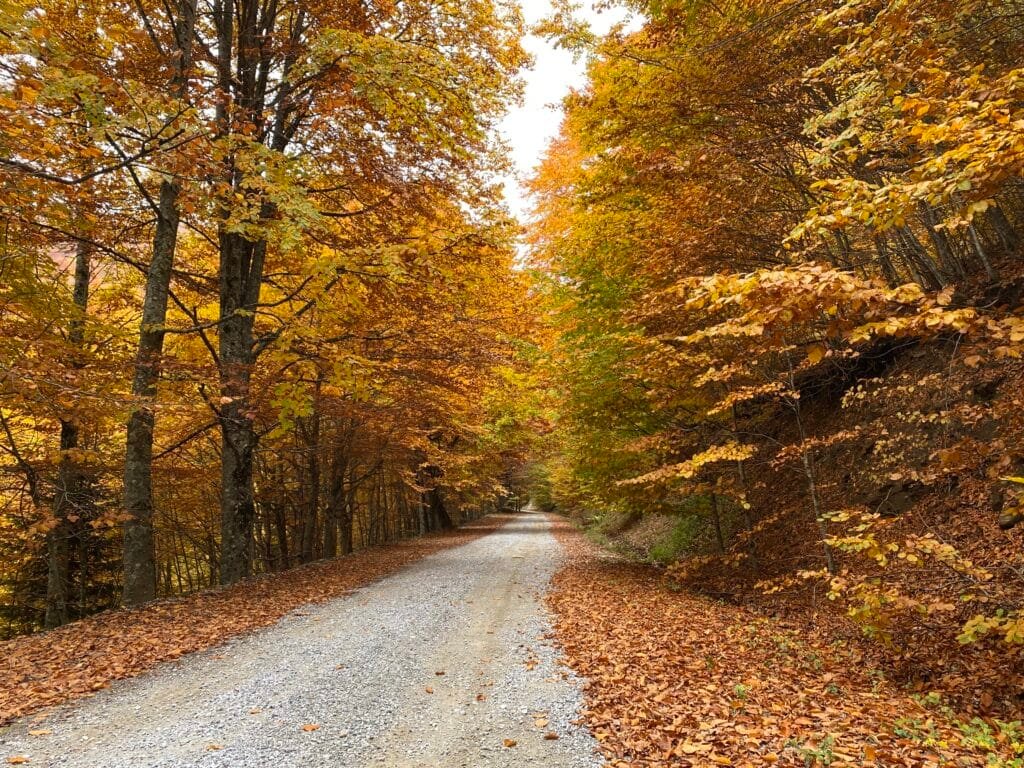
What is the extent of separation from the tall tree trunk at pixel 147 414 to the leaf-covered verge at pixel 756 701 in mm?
7279

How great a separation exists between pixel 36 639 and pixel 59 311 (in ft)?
21.5

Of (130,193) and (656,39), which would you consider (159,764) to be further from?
(656,39)

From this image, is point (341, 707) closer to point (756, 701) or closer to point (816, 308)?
point (756, 701)

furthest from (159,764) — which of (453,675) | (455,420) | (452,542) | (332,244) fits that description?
(452,542)

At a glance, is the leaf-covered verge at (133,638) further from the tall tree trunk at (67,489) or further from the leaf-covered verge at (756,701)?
the leaf-covered verge at (756,701)

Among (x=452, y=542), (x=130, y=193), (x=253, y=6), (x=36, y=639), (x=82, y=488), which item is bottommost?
(x=452, y=542)

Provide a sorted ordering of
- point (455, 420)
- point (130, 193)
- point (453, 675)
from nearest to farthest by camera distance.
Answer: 1. point (453, 675)
2. point (130, 193)
3. point (455, 420)

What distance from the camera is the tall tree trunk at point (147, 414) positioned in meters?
8.92

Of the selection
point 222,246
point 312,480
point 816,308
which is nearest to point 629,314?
point 816,308

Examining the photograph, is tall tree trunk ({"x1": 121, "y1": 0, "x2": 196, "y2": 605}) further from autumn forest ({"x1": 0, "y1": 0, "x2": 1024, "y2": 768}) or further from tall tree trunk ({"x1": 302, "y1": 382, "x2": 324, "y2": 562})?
tall tree trunk ({"x1": 302, "y1": 382, "x2": 324, "y2": 562})

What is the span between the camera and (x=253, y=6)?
10914 mm

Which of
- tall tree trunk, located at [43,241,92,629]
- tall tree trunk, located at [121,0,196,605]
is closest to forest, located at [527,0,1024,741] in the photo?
tall tree trunk, located at [121,0,196,605]

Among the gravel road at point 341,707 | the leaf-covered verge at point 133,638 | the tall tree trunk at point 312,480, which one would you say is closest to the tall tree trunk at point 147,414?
the leaf-covered verge at point 133,638

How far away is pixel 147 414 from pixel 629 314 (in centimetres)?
879
